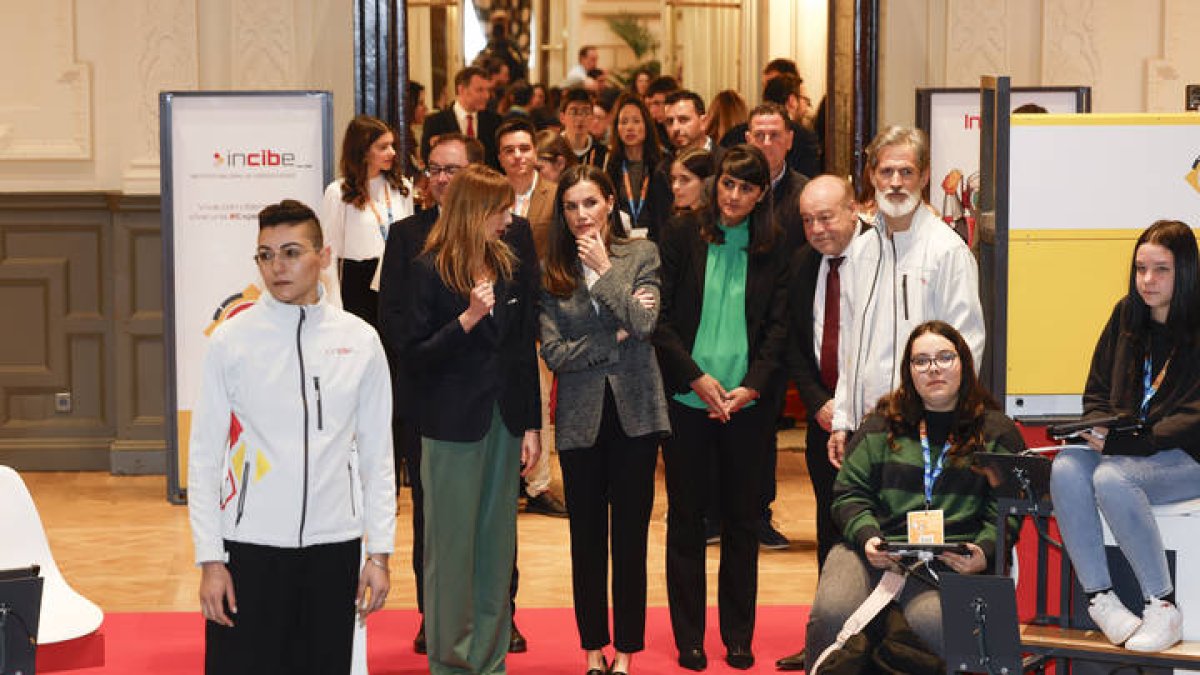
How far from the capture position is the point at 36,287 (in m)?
8.68

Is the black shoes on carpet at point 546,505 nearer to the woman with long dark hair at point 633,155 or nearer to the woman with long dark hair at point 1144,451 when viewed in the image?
the woman with long dark hair at point 633,155

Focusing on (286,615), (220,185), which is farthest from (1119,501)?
(220,185)

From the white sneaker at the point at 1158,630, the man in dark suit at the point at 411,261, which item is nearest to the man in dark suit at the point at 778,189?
the man in dark suit at the point at 411,261

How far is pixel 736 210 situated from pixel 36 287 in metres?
4.41

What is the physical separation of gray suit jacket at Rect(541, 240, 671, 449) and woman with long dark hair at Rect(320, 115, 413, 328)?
2020mm

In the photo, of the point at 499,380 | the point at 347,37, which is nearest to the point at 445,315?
the point at 499,380

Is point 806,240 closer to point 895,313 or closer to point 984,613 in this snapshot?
point 895,313

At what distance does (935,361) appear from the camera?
4.85 m

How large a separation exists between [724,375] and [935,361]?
3.05 ft

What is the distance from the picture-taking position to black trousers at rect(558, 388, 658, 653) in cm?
533

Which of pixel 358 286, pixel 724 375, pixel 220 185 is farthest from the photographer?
pixel 220 185

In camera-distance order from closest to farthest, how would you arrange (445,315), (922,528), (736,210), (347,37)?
(922,528)
(445,315)
(736,210)
(347,37)

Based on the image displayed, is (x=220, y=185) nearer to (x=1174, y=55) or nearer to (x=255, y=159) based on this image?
(x=255, y=159)

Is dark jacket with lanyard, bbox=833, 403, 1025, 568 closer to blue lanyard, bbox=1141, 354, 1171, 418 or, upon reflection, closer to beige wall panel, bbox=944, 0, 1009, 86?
blue lanyard, bbox=1141, 354, 1171, 418
